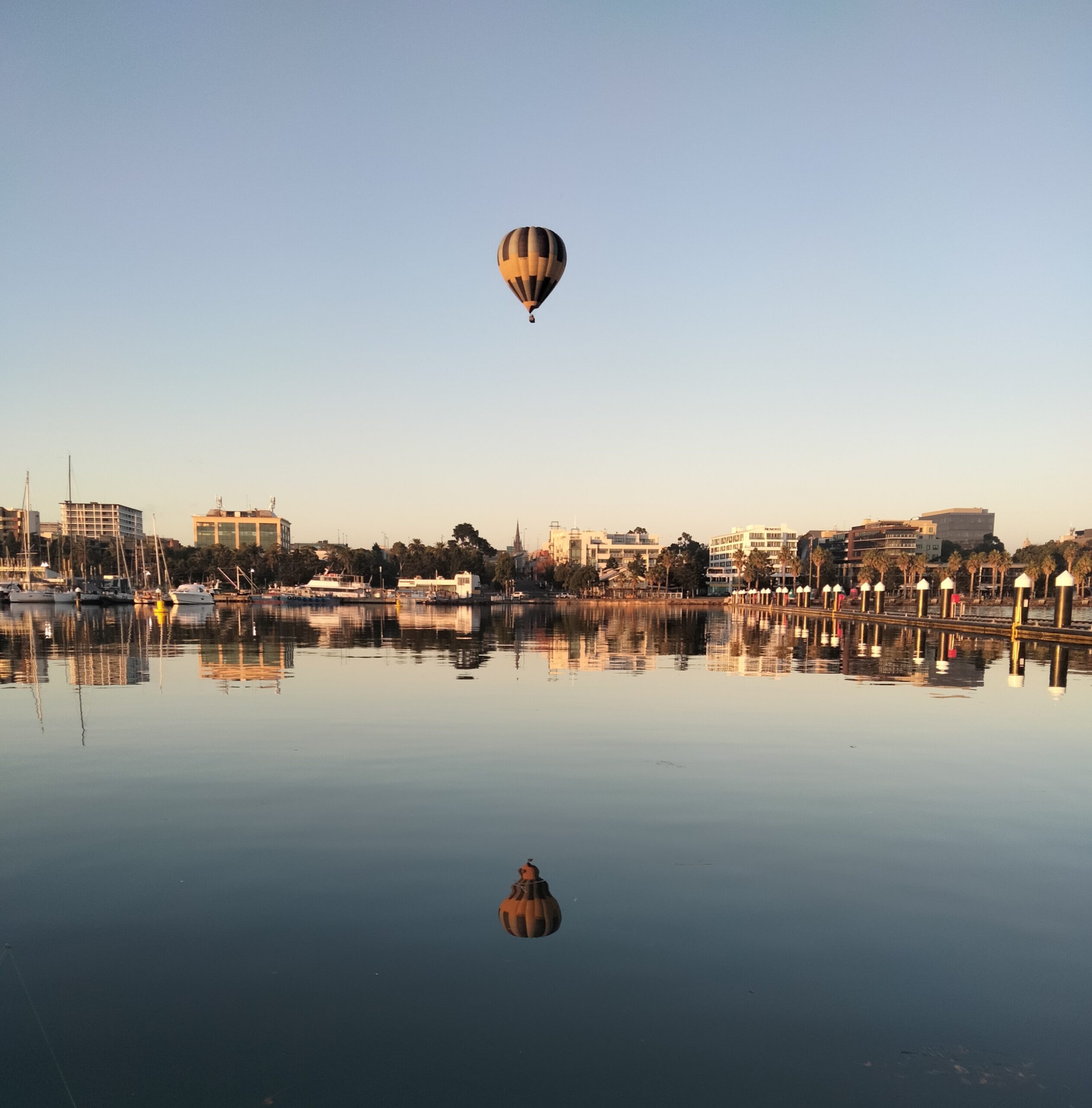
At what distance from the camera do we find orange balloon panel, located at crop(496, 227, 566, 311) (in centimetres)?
2830

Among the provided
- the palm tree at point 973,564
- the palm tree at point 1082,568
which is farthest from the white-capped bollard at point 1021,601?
the palm tree at point 1082,568

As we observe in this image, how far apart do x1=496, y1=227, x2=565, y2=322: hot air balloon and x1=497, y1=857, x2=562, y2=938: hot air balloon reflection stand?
2372 centimetres

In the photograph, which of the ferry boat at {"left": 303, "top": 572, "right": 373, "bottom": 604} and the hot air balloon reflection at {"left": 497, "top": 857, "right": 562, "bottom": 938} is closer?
the hot air balloon reflection at {"left": 497, "top": 857, "right": 562, "bottom": 938}

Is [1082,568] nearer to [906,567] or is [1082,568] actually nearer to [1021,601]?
[906,567]

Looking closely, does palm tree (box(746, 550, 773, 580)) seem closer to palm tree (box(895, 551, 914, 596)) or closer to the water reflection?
palm tree (box(895, 551, 914, 596))

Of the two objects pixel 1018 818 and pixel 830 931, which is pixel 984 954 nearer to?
pixel 830 931

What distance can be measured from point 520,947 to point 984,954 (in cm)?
363

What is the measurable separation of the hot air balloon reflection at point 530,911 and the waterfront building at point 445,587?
413 feet

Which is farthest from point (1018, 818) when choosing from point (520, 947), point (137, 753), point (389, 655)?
point (389, 655)

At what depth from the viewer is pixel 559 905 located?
702 centimetres

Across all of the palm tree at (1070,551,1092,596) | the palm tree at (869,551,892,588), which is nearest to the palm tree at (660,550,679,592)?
the palm tree at (869,551,892,588)

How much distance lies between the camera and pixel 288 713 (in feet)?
56.6

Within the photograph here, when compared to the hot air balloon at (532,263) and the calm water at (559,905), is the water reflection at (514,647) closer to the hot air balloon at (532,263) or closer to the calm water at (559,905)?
the calm water at (559,905)

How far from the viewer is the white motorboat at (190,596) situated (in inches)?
3939
